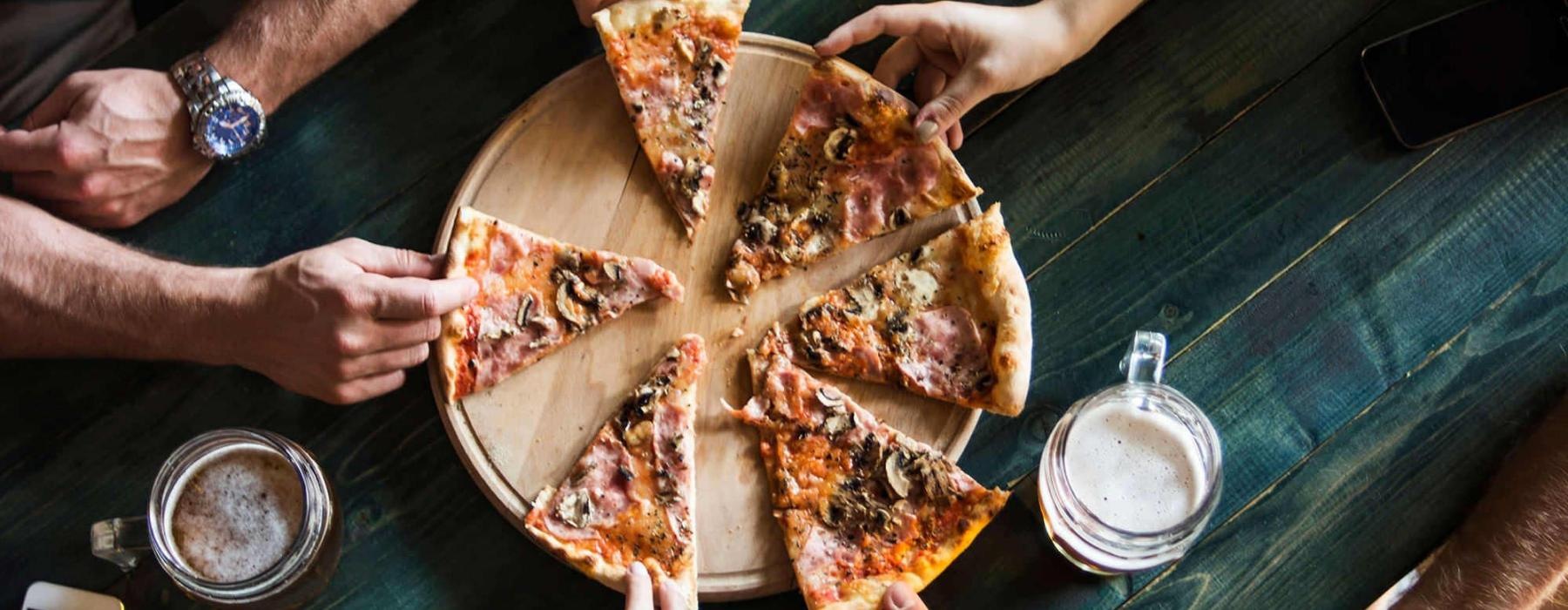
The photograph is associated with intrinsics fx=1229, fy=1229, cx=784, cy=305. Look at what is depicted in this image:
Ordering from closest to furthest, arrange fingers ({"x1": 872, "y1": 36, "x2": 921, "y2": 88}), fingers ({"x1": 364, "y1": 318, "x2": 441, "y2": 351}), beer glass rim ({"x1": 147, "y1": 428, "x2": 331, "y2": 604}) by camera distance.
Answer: beer glass rim ({"x1": 147, "y1": 428, "x2": 331, "y2": 604}), fingers ({"x1": 364, "y1": 318, "x2": 441, "y2": 351}), fingers ({"x1": 872, "y1": 36, "x2": 921, "y2": 88})

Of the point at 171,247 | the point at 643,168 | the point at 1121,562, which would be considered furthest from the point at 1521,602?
the point at 171,247

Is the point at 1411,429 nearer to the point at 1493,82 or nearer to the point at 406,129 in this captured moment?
the point at 1493,82

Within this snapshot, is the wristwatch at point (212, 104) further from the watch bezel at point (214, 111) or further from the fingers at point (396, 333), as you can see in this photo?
the fingers at point (396, 333)

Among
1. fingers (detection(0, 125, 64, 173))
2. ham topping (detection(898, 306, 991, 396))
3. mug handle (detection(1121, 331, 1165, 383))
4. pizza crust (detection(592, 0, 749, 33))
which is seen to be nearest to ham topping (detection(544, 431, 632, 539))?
ham topping (detection(898, 306, 991, 396))

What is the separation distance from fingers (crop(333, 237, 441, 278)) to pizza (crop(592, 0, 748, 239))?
1.75 feet

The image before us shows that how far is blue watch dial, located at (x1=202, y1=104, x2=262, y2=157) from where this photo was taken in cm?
268

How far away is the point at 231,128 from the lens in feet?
8.86

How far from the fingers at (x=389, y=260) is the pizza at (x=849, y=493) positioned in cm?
73

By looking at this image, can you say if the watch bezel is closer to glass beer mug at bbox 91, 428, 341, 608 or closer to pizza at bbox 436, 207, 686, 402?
pizza at bbox 436, 207, 686, 402

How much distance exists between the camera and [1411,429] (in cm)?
280

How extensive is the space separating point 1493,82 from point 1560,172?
27 cm

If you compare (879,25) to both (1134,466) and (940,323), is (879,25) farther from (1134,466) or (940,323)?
(1134,466)

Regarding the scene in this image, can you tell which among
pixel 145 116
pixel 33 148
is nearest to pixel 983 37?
pixel 145 116

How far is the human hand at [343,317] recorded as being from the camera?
8.16 feet
